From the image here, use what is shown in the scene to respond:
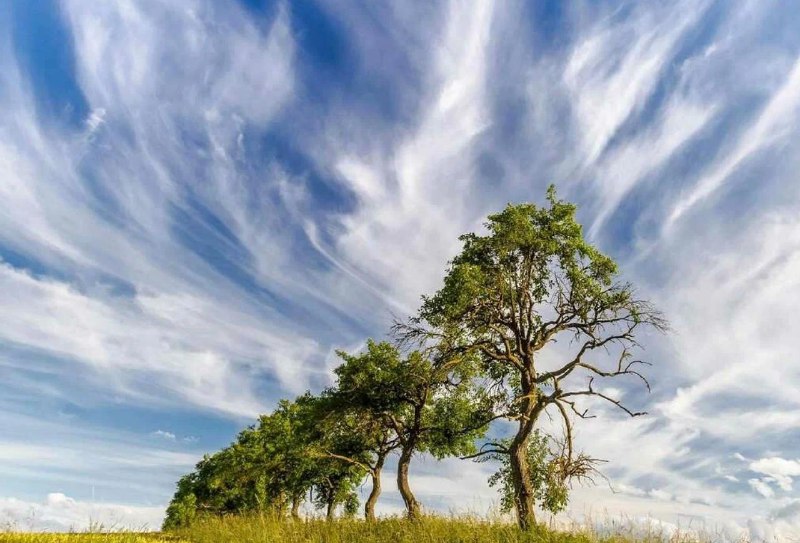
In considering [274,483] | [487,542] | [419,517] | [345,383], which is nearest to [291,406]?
[274,483]

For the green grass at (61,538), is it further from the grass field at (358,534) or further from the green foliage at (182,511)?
the green foliage at (182,511)

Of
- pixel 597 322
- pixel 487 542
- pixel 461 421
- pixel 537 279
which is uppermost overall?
pixel 537 279

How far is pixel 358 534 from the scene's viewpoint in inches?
714

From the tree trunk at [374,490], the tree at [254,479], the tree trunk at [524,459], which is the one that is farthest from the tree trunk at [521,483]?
the tree at [254,479]

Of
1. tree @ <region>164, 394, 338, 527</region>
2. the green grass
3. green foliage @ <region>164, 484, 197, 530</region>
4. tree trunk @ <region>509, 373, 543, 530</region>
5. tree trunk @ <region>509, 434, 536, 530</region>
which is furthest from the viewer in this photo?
green foliage @ <region>164, 484, 197, 530</region>

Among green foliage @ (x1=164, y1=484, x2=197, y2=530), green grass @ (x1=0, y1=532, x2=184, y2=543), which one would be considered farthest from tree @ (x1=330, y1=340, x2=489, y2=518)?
green foliage @ (x1=164, y1=484, x2=197, y2=530)

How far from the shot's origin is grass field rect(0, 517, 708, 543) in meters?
14.0

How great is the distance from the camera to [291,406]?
56875mm

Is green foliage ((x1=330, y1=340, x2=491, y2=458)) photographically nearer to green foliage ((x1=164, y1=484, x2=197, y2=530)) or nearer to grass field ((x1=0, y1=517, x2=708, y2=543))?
grass field ((x1=0, y1=517, x2=708, y2=543))

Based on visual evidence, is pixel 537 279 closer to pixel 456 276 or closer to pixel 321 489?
pixel 456 276

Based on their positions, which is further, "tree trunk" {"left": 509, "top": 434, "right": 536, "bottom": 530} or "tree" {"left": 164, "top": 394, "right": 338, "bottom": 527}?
"tree" {"left": 164, "top": 394, "right": 338, "bottom": 527}

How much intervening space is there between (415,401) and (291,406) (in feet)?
105

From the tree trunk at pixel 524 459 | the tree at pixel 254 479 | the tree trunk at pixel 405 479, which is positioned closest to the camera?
the tree trunk at pixel 524 459

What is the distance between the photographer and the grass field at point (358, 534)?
14.0 meters
